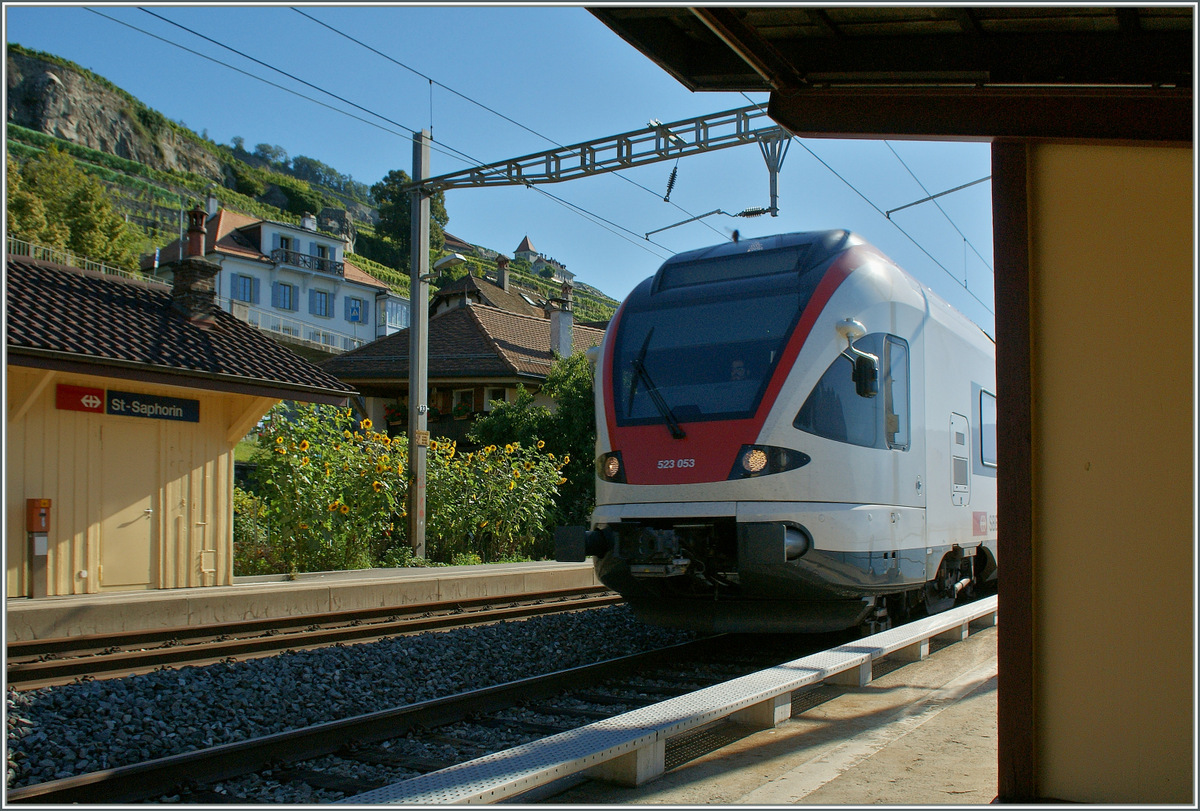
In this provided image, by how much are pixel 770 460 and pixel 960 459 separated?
313 cm

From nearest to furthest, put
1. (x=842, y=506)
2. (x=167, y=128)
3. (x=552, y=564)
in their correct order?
1. (x=842, y=506)
2. (x=552, y=564)
3. (x=167, y=128)

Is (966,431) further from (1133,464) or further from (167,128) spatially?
(167,128)

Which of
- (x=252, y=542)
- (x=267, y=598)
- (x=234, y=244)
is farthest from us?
(x=234, y=244)

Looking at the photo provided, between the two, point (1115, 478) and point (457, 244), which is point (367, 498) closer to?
point (1115, 478)

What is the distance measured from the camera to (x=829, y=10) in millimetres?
3734

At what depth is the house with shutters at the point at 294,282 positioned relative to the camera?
57.2 metres

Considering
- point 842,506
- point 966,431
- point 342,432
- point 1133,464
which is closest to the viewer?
point 1133,464

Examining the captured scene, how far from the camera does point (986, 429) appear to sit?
407 inches

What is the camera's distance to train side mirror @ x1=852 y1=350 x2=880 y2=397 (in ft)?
23.6

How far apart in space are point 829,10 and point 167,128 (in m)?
119

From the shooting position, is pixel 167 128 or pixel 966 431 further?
pixel 167 128

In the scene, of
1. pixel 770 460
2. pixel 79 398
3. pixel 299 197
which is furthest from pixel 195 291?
pixel 299 197

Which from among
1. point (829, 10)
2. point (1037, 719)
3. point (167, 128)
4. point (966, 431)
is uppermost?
point (167, 128)

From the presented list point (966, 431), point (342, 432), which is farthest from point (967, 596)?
point (342, 432)
